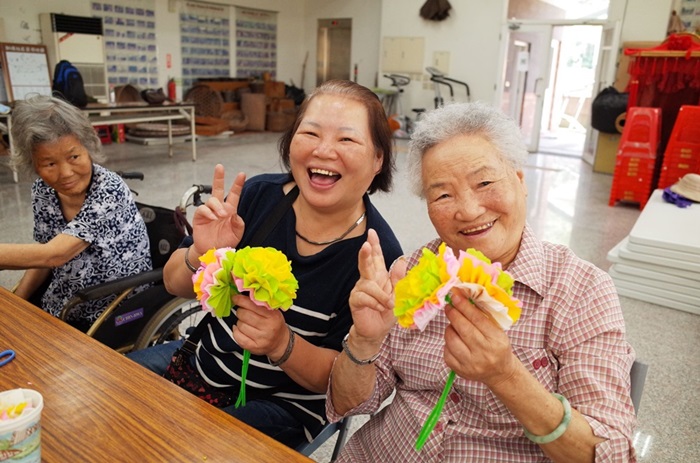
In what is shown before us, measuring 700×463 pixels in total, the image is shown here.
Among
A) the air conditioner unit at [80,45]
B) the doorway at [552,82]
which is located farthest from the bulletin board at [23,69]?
the doorway at [552,82]

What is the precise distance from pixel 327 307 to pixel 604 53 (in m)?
9.13

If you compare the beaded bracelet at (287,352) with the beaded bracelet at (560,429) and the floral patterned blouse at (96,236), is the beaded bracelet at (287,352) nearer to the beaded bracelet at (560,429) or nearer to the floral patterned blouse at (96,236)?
the beaded bracelet at (560,429)

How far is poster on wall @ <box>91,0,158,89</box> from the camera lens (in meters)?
9.73

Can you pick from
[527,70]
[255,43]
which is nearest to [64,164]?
[527,70]

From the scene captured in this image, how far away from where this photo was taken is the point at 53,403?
1.04 meters

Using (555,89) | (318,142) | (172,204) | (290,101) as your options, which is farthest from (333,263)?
(555,89)

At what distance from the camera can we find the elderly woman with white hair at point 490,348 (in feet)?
3.03

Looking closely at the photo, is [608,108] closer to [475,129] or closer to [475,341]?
[475,129]

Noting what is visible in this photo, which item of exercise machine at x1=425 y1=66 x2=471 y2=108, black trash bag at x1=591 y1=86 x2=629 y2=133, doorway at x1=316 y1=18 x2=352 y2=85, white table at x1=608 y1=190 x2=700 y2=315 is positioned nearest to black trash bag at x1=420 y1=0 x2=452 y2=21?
exercise machine at x1=425 y1=66 x2=471 y2=108

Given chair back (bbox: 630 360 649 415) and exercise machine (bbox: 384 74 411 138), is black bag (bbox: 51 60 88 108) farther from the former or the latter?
chair back (bbox: 630 360 649 415)

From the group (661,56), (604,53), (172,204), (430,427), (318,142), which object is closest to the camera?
(430,427)

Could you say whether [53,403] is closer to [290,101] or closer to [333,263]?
[333,263]

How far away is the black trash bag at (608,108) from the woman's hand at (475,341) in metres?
7.90

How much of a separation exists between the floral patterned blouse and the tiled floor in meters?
1.00
